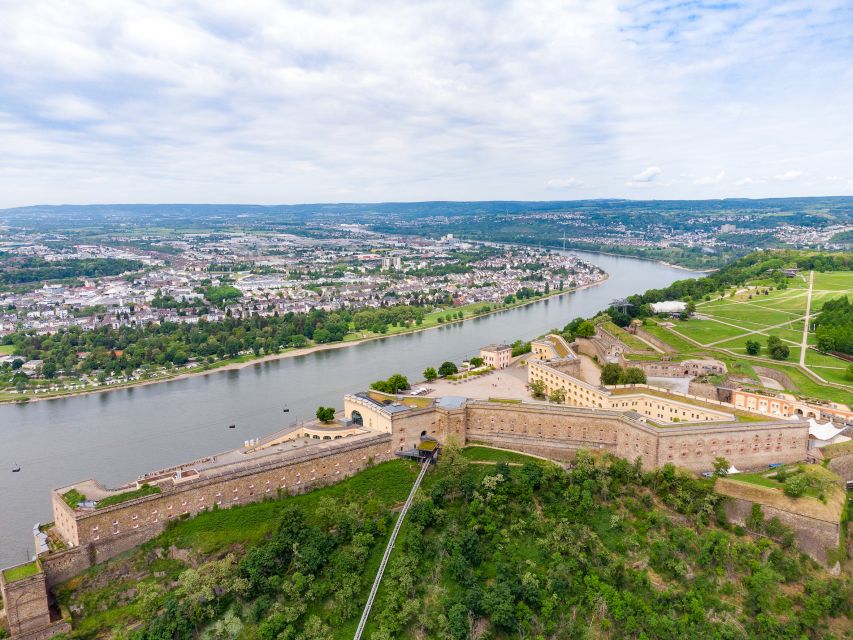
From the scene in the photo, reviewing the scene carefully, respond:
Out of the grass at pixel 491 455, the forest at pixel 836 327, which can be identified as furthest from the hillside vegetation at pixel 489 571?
the forest at pixel 836 327

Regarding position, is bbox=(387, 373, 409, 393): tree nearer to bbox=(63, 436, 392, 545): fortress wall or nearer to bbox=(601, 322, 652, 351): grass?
bbox=(63, 436, 392, 545): fortress wall

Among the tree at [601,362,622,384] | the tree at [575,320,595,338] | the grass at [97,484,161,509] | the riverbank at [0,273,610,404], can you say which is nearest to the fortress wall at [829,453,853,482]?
the tree at [601,362,622,384]

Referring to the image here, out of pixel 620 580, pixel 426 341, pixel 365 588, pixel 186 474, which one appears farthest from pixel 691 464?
pixel 426 341

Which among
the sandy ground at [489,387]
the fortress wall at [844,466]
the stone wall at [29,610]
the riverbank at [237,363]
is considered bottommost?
the riverbank at [237,363]

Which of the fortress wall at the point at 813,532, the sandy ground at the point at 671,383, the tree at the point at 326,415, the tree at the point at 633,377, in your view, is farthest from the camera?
the tree at the point at 326,415

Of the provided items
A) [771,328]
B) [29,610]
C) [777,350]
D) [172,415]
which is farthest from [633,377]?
[172,415]

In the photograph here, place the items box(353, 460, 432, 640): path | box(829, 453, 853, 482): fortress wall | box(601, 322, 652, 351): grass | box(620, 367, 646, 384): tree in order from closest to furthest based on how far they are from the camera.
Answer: box(353, 460, 432, 640): path, box(829, 453, 853, 482): fortress wall, box(620, 367, 646, 384): tree, box(601, 322, 652, 351): grass

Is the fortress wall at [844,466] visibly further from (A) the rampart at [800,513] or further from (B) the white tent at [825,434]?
(A) the rampart at [800,513]
